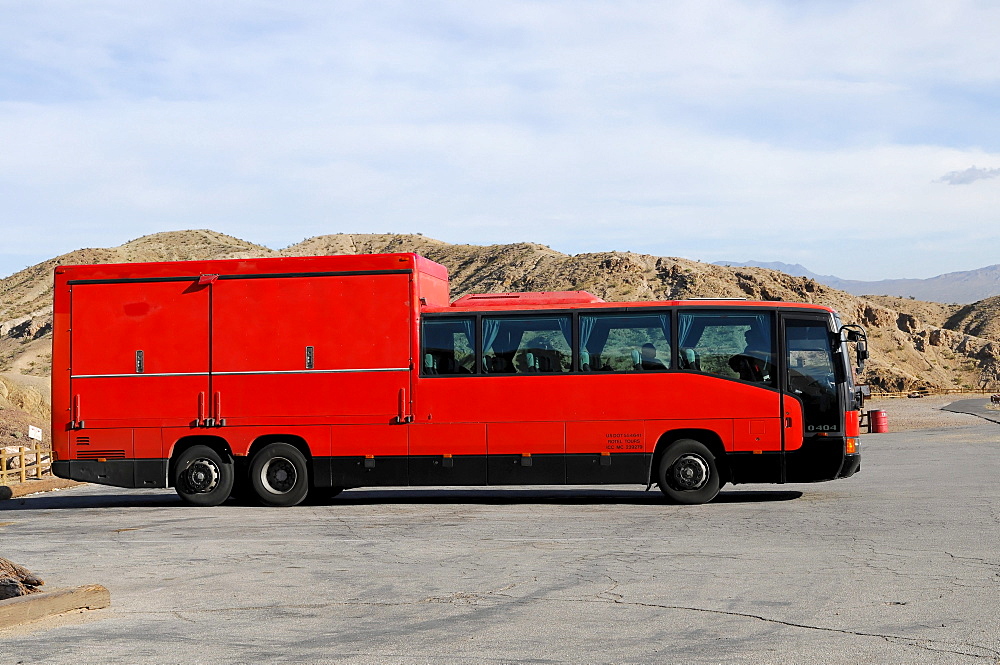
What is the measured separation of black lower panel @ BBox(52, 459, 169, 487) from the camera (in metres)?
19.0

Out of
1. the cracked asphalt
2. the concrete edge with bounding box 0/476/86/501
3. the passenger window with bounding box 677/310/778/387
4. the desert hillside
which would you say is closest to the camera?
the cracked asphalt

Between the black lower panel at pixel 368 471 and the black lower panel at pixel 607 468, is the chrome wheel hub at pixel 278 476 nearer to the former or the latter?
the black lower panel at pixel 368 471

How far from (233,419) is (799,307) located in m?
9.56

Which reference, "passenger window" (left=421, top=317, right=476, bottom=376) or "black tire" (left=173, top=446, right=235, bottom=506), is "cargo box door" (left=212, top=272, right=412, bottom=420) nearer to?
"passenger window" (left=421, top=317, right=476, bottom=376)

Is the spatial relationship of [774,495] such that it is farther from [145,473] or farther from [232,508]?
[145,473]

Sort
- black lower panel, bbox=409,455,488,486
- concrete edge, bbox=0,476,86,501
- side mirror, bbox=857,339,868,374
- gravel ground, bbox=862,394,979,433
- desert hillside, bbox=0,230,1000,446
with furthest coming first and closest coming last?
desert hillside, bbox=0,230,1000,446
gravel ground, bbox=862,394,979,433
concrete edge, bbox=0,476,86,501
black lower panel, bbox=409,455,488,486
side mirror, bbox=857,339,868,374

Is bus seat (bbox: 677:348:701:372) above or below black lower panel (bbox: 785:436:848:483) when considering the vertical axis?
above

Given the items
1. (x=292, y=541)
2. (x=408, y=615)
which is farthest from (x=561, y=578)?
(x=292, y=541)

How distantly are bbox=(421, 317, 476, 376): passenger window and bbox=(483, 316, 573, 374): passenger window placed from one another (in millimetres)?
252

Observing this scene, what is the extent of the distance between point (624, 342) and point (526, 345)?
161 cm

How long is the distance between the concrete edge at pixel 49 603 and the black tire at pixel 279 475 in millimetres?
8837

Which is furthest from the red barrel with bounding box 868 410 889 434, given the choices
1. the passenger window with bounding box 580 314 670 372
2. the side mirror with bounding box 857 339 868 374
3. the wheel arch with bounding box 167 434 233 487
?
the wheel arch with bounding box 167 434 233 487

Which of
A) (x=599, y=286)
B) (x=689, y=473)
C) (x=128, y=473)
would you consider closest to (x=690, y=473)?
(x=689, y=473)

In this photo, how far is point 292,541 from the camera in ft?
46.4
